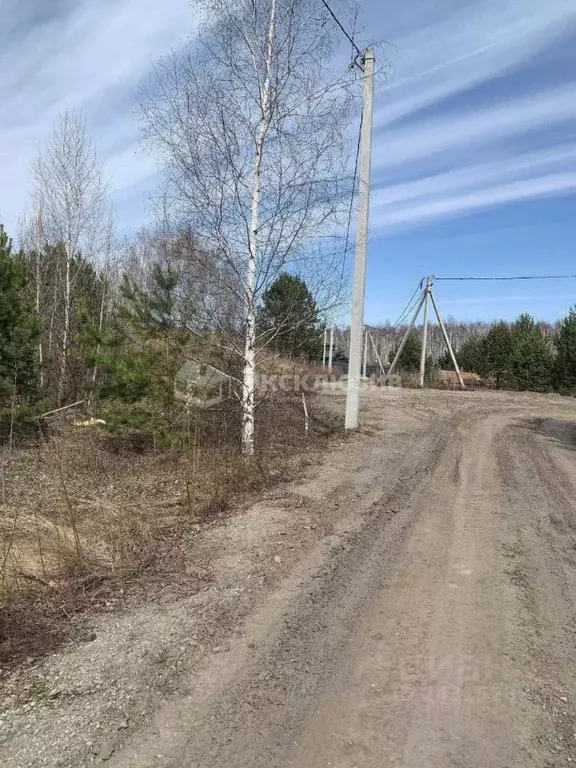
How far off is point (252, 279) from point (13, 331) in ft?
16.1

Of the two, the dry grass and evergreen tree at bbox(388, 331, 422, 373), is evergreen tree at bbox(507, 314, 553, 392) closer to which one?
evergreen tree at bbox(388, 331, 422, 373)

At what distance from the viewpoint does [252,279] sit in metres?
8.45

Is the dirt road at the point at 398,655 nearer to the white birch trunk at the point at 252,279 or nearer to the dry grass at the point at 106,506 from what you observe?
the dry grass at the point at 106,506

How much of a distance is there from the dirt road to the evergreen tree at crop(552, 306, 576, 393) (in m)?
22.5

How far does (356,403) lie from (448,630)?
28.0 ft

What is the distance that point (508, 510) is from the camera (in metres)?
6.38

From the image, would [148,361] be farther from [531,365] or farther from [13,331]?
[531,365]

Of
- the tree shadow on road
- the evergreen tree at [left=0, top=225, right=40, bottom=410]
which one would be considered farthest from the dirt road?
the evergreen tree at [left=0, top=225, right=40, bottom=410]

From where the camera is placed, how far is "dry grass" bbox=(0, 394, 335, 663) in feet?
12.6

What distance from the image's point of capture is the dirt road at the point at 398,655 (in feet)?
8.07

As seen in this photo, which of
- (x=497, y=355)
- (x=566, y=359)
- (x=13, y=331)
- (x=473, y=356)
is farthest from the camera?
(x=473, y=356)

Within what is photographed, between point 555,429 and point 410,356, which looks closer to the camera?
point 555,429

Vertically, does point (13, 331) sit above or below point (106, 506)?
above

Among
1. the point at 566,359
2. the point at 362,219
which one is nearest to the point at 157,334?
the point at 362,219
